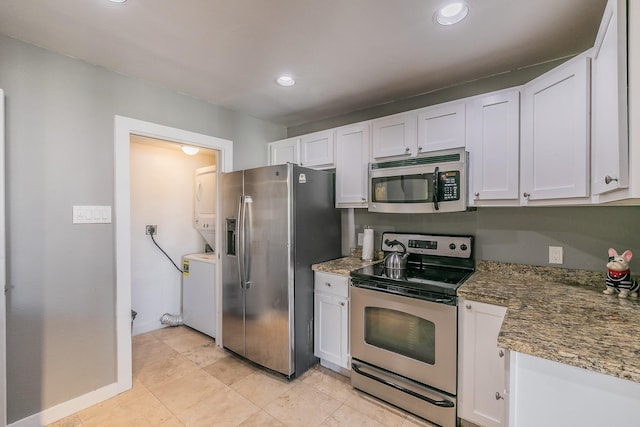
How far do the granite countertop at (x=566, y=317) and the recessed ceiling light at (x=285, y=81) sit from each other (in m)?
1.98

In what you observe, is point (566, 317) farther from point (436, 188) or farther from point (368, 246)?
point (368, 246)

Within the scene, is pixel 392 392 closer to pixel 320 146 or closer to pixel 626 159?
pixel 626 159

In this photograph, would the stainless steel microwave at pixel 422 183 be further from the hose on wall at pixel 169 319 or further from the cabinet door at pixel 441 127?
the hose on wall at pixel 169 319

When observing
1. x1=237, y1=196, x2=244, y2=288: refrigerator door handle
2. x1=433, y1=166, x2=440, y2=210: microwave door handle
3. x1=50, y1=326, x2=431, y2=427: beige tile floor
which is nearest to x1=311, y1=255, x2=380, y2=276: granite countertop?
x1=237, y1=196, x2=244, y2=288: refrigerator door handle

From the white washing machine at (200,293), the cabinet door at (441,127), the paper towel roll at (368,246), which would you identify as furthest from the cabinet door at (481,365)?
the white washing machine at (200,293)

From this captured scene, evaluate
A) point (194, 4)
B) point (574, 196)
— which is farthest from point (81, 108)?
point (574, 196)

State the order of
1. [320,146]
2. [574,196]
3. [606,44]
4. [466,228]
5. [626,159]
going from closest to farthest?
[626,159]
[606,44]
[574,196]
[466,228]
[320,146]

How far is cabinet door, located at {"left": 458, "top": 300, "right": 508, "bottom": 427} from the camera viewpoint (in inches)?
63.0

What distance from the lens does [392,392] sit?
198 cm

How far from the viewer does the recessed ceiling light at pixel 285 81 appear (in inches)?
89.4

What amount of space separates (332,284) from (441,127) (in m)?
1.51

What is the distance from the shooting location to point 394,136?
240cm

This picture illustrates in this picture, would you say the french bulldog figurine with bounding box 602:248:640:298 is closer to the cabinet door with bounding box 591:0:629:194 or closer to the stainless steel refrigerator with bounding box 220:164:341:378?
the cabinet door with bounding box 591:0:629:194

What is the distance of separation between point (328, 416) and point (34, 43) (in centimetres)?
309
